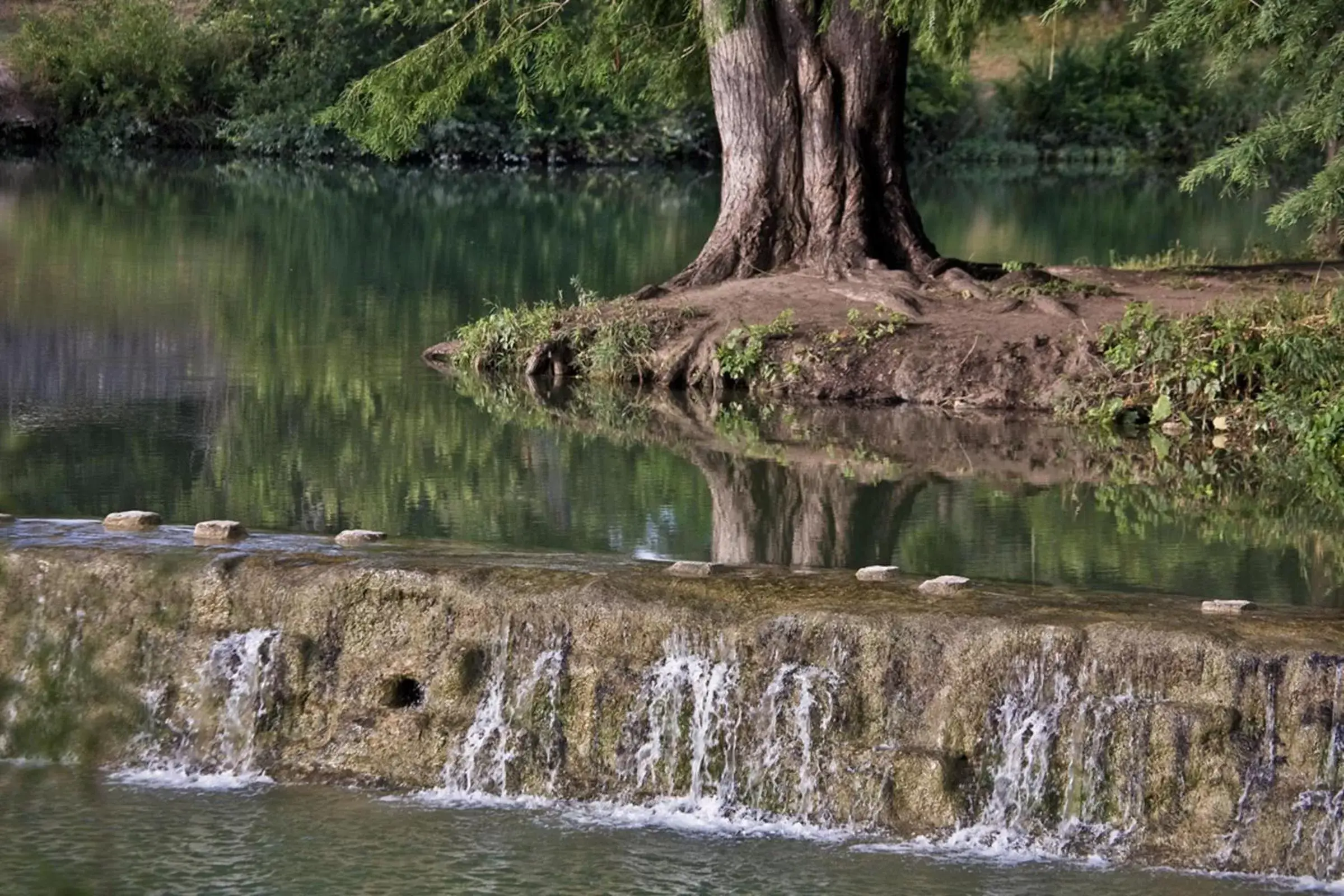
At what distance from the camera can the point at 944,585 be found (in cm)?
945

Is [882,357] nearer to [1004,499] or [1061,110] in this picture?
[1004,499]

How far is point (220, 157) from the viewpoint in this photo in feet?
154

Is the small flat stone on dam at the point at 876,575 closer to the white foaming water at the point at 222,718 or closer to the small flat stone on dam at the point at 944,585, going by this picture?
the small flat stone on dam at the point at 944,585

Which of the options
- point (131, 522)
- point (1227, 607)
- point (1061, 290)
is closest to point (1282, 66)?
point (1061, 290)

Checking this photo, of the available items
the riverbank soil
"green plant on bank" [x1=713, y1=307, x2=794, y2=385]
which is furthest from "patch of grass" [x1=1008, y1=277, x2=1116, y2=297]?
"green plant on bank" [x1=713, y1=307, x2=794, y2=385]

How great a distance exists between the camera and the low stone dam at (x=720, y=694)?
8.50 m

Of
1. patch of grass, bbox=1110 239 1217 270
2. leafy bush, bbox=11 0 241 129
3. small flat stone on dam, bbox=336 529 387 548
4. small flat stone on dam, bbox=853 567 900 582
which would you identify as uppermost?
leafy bush, bbox=11 0 241 129

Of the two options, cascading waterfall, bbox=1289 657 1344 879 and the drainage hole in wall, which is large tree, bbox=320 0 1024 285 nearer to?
the drainage hole in wall

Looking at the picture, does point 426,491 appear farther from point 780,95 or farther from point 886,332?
point 780,95

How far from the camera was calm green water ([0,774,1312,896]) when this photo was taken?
7844 millimetres

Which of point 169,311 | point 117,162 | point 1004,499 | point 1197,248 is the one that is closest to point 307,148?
point 117,162

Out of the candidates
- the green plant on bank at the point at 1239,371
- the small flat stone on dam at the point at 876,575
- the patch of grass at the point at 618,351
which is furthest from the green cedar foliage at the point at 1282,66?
the small flat stone on dam at the point at 876,575

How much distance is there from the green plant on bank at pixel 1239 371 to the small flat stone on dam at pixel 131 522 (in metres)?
7.81

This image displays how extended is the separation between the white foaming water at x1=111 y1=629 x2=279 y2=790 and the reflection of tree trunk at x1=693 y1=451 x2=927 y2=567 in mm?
2453
